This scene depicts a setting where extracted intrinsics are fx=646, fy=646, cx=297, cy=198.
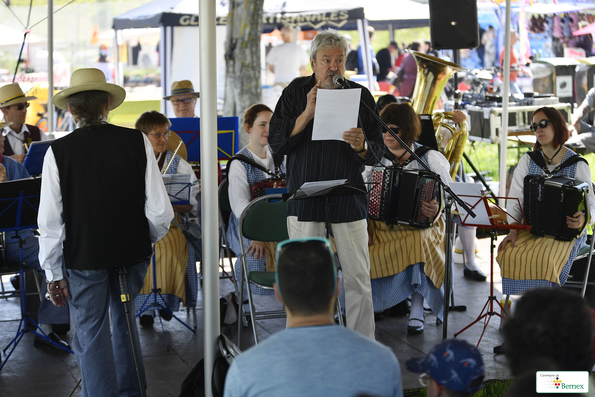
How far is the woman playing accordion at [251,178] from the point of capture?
4582 mm

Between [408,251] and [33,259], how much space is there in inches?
102

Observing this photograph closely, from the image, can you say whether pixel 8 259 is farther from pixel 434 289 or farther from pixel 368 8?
pixel 368 8

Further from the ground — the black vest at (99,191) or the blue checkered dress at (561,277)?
the black vest at (99,191)

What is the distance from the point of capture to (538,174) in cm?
450

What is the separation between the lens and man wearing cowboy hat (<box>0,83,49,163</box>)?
5.54m

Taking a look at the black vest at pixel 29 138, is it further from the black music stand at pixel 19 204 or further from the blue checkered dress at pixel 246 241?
the blue checkered dress at pixel 246 241

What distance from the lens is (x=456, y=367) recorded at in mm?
1615

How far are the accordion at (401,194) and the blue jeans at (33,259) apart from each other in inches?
91.8

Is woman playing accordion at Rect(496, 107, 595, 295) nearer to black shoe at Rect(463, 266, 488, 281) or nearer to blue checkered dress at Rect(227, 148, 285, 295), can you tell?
black shoe at Rect(463, 266, 488, 281)

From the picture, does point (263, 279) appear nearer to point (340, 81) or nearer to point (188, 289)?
point (188, 289)

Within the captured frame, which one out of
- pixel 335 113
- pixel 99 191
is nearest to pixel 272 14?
pixel 335 113

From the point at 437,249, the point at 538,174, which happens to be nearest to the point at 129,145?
the point at 437,249

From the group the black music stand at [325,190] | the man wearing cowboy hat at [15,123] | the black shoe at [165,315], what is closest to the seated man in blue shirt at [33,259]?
the black shoe at [165,315]

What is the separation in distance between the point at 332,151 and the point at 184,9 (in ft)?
27.5
